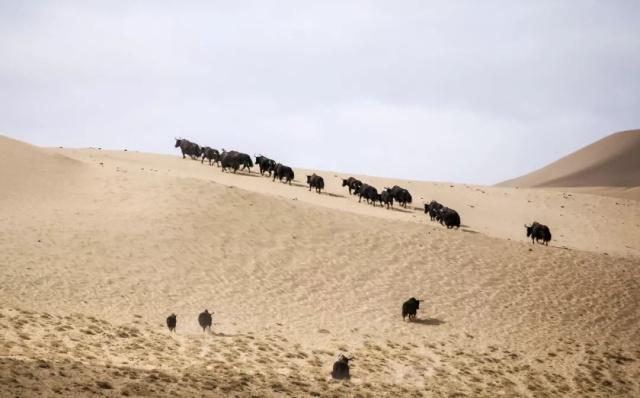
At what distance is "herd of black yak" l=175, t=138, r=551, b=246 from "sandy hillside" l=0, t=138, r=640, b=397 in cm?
157

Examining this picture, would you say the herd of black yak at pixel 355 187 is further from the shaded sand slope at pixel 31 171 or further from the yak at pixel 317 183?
the shaded sand slope at pixel 31 171

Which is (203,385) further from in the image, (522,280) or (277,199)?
(277,199)

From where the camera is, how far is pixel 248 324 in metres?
19.9

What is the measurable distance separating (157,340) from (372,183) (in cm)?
3087

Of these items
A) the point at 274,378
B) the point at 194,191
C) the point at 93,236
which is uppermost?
the point at 194,191

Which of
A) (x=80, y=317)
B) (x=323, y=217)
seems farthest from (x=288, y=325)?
(x=323, y=217)

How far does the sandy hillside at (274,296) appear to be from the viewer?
629 inches

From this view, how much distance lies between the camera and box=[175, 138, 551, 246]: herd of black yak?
1334 inches

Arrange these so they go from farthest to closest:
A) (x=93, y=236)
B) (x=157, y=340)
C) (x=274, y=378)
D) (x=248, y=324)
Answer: (x=93, y=236) → (x=248, y=324) → (x=157, y=340) → (x=274, y=378)

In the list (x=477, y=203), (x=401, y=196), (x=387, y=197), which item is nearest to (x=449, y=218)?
(x=387, y=197)

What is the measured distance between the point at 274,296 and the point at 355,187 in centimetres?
1960

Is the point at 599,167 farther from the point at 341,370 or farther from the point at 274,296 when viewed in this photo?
the point at 341,370

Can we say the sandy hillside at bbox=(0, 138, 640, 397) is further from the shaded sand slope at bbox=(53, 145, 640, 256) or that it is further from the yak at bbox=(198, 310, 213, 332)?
the shaded sand slope at bbox=(53, 145, 640, 256)

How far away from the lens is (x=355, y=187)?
41.4 metres
